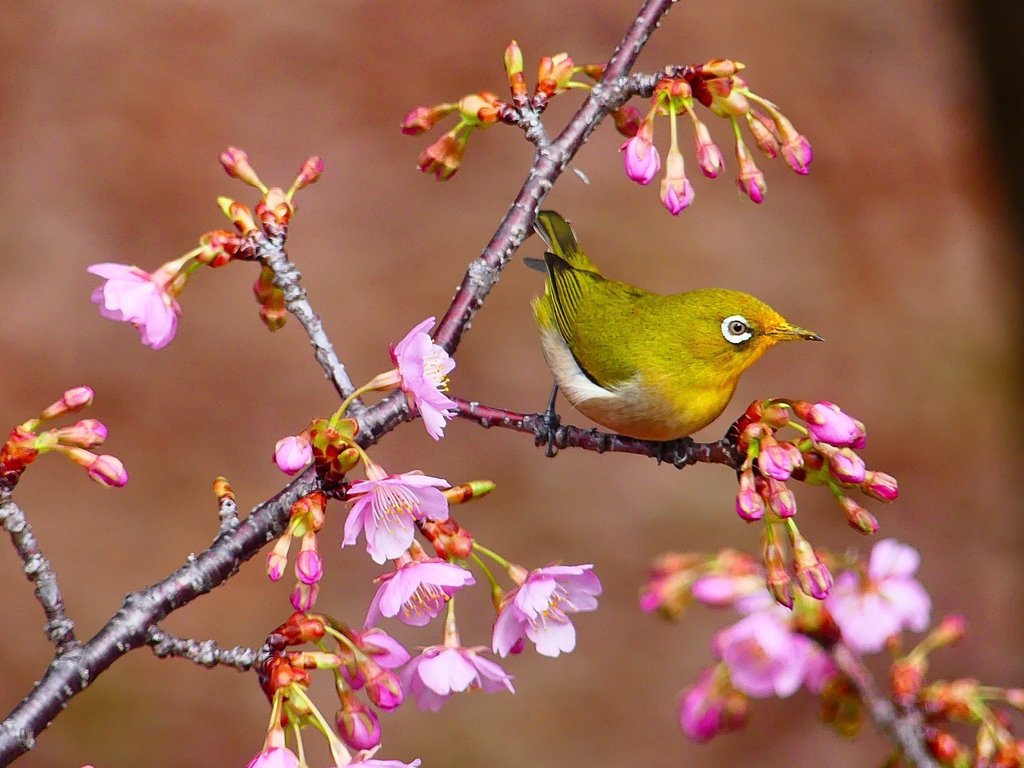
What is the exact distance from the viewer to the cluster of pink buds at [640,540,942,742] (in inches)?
108

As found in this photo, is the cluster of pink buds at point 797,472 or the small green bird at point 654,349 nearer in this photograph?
the cluster of pink buds at point 797,472

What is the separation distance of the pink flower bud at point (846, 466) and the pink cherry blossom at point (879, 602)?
1.25m

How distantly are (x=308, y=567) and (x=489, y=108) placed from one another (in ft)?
4.16

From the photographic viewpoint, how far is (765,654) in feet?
9.45

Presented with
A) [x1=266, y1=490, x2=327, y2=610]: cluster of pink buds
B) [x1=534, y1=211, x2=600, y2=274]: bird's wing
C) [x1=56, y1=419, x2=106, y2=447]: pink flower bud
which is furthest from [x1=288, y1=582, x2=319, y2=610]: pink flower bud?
[x1=534, y1=211, x2=600, y2=274]: bird's wing

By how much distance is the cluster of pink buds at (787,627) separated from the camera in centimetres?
275

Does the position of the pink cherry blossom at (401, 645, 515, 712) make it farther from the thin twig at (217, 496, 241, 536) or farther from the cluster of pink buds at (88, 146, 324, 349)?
the cluster of pink buds at (88, 146, 324, 349)

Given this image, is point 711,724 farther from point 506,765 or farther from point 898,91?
point 898,91

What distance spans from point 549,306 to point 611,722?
3.29 meters

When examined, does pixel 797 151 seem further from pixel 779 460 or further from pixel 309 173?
pixel 309 173

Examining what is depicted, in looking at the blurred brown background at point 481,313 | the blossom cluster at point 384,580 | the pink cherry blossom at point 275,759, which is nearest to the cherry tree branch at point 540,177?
the blossom cluster at point 384,580

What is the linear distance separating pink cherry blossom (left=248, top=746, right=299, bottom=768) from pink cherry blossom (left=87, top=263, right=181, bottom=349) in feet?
2.57

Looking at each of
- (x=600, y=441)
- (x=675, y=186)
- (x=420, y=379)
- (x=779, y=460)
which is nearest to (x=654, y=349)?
(x=600, y=441)

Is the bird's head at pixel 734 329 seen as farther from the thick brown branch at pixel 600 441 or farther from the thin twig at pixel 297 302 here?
the thin twig at pixel 297 302
